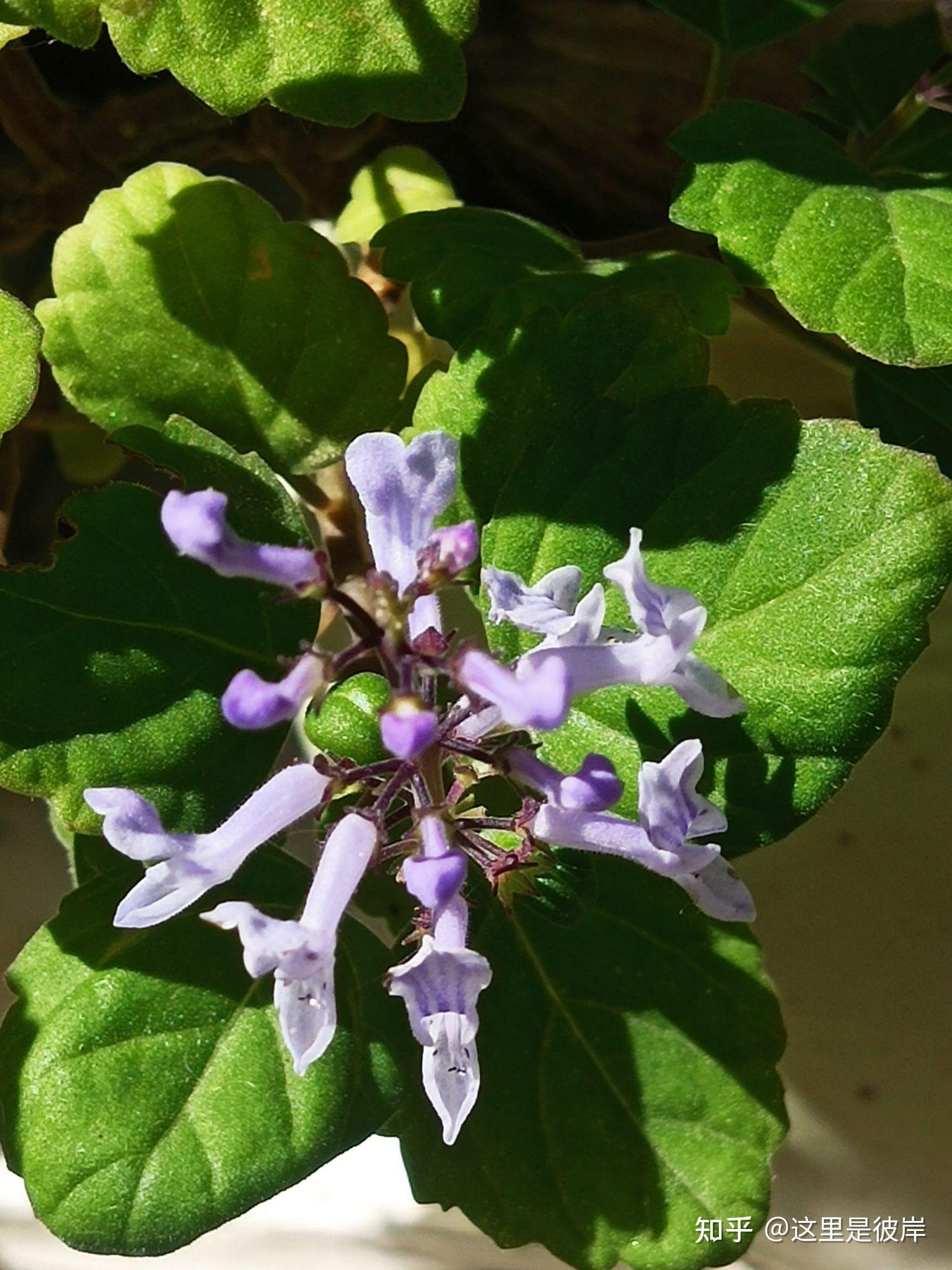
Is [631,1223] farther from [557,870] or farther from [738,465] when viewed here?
[738,465]

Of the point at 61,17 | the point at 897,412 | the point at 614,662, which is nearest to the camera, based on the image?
the point at 614,662

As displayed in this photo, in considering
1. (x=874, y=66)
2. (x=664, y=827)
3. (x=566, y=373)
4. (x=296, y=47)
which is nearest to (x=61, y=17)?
(x=296, y=47)

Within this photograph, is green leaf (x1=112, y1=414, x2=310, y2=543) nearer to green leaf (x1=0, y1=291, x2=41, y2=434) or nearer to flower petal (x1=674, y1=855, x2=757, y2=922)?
green leaf (x1=0, y1=291, x2=41, y2=434)

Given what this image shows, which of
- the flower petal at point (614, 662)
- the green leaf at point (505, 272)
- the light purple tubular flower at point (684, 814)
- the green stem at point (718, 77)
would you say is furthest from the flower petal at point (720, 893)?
the green stem at point (718, 77)

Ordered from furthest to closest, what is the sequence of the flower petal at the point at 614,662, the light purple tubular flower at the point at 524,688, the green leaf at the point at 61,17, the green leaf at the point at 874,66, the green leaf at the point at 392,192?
the green leaf at the point at 392,192
the green leaf at the point at 874,66
the green leaf at the point at 61,17
the flower petal at the point at 614,662
the light purple tubular flower at the point at 524,688

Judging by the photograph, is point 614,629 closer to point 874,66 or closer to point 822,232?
point 822,232

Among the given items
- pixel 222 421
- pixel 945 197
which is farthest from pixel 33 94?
pixel 945 197

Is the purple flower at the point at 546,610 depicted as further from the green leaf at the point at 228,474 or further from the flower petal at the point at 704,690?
the green leaf at the point at 228,474
